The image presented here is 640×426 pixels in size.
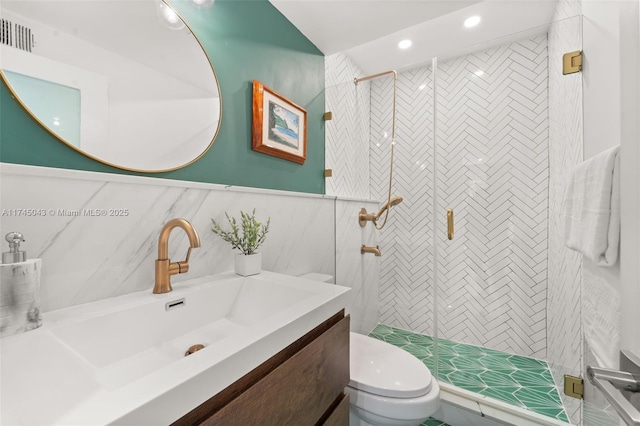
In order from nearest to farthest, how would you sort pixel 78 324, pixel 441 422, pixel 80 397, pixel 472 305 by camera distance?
pixel 80 397 < pixel 78 324 < pixel 441 422 < pixel 472 305

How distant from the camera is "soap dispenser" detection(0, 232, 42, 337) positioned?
0.52m

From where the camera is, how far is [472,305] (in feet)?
7.05

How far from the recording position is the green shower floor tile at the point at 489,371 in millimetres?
1484

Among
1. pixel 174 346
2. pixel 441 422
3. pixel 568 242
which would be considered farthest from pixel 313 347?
pixel 441 422

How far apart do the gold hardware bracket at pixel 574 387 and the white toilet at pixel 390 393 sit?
765 millimetres

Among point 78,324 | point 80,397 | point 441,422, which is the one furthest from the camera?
point 441,422

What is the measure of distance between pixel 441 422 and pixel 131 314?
5.22ft

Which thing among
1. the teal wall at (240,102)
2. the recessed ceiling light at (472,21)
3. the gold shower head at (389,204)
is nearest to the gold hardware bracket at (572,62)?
the recessed ceiling light at (472,21)

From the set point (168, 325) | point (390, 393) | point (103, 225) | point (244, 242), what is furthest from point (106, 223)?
point (390, 393)

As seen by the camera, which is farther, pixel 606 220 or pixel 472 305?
pixel 472 305

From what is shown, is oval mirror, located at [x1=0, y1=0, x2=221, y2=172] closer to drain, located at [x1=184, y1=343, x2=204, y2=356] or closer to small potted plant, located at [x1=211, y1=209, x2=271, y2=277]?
small potted plant, located at [x1=211, y1=209, x2=271, y2=277]

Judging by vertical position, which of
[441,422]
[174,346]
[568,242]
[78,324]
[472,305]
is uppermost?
[568,242]

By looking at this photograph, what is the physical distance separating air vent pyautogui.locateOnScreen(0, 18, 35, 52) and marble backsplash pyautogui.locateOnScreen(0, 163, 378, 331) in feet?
1.00

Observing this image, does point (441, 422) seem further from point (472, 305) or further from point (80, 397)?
point (80, 397)
